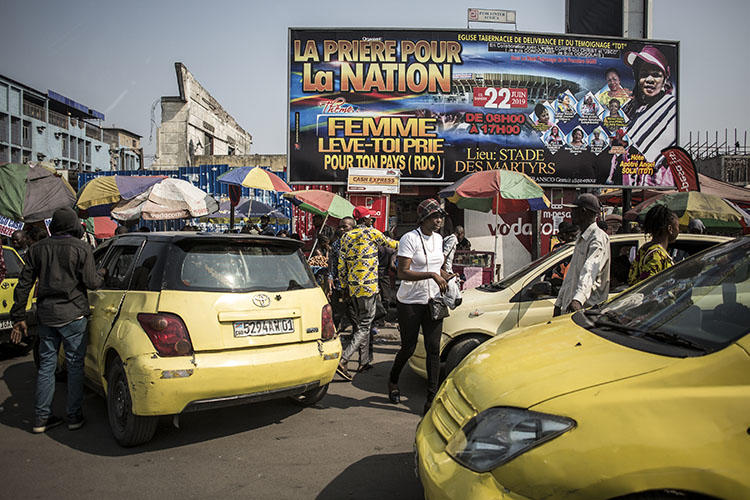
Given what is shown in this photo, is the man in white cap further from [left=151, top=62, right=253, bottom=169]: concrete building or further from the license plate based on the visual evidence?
[left=151, top=62, right=253, bottom=169]: concrete building

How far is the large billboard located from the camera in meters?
13.1

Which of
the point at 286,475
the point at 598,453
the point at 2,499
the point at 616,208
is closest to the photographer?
the point at 598,453

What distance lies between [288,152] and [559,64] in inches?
310

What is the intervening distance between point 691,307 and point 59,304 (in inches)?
175

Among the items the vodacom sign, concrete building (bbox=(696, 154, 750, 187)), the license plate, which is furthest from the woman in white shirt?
concrete building (bbox=(696, 154, 750, 187))

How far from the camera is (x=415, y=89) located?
1316 cm

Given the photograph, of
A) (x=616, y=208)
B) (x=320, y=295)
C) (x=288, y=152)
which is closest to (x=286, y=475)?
(x=320, y=295)

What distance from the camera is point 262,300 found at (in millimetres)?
3859

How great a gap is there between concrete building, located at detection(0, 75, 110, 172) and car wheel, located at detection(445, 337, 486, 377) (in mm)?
48047

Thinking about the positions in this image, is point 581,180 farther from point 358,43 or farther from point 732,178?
point 732,178

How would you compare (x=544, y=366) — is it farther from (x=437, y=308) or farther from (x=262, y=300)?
(x=262, y=300)

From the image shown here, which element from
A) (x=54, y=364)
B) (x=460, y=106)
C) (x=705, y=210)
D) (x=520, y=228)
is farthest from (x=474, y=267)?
(x=54, y=364)

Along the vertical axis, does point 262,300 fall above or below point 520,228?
below

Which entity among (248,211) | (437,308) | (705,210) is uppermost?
(248,211)
